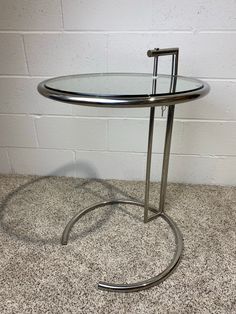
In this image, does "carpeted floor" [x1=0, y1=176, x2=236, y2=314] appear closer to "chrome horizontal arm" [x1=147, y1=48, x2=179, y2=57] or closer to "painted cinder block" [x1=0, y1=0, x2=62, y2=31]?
"chrome horizontal arm" [x1=147, y1=48, x2=179, y2=57]

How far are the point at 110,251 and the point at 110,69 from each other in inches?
31.6

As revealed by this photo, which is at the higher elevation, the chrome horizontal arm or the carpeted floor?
the chrome horizontal arm

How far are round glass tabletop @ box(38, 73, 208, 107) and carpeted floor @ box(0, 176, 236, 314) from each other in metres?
0.59

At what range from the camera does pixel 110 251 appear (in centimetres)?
99

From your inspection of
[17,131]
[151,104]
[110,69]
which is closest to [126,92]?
[151,104]

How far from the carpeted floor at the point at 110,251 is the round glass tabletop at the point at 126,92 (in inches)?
23.3

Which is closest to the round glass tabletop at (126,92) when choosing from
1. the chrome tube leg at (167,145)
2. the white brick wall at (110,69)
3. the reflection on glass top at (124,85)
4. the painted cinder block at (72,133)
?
the reflection on glass top at (124,85)

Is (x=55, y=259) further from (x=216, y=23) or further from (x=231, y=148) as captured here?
(x=216, y=23)

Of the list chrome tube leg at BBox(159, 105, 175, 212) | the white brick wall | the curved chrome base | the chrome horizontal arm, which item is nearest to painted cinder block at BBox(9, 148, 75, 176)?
the white brick wall

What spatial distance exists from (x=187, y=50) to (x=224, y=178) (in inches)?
27.7

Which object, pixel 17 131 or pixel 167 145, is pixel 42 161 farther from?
pixel 167 145

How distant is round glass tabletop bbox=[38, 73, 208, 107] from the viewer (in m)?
0.65

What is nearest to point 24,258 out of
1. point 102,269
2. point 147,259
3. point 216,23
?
point 102,269

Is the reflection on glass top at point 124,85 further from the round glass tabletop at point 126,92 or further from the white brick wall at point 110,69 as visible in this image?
the white brick wall at point 110,69
